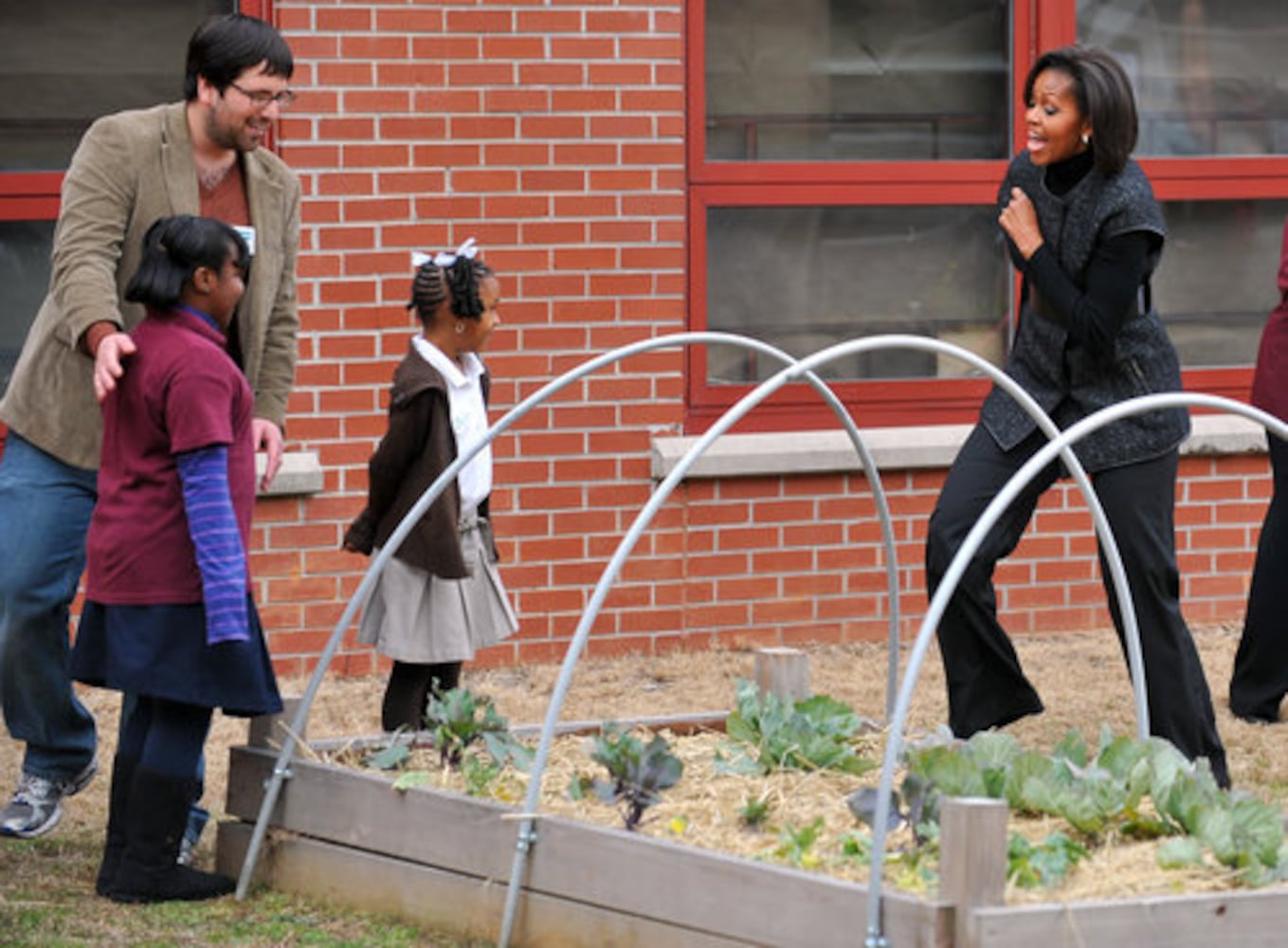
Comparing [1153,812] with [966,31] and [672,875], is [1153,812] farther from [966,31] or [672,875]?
[966,31]

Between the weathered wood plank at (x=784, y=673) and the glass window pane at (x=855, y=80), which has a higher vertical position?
the glass window pane at (x=855, y=80)

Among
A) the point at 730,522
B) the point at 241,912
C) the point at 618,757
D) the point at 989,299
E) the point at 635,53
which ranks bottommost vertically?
the point at 241,912

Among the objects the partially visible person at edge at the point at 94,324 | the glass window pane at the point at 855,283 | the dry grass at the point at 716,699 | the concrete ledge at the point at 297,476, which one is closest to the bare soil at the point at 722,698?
the dry grass at the point at 716,699

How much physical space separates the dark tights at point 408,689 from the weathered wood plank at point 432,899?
1051 mm

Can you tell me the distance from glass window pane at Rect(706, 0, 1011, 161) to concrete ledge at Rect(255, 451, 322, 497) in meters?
1.61

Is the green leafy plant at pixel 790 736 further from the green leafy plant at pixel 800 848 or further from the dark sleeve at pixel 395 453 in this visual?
the dark sleeve at pixel 395 453

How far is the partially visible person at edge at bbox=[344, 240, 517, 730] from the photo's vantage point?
20.3 ft

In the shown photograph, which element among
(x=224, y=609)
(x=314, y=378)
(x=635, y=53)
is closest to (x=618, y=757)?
(x=224, y=609)

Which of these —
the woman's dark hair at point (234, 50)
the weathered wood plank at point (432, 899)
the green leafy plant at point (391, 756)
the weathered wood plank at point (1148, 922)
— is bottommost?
the weathered wood plank at point (432, 899)

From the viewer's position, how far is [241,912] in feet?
16.6

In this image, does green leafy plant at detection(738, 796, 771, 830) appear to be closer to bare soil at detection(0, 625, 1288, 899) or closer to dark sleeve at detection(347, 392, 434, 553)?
bare soil at detection(0, 625, 1288, 899)

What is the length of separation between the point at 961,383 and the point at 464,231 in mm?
1728

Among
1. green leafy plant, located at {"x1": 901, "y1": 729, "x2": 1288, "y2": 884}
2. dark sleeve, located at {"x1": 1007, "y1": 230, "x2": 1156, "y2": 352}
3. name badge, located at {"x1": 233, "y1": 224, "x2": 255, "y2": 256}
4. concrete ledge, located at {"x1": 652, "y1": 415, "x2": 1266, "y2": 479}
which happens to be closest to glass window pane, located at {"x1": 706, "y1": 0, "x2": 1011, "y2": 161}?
concrete ledge, located at {"x1": 652, "y1": 415, "x2": 1266, "y2": 479}

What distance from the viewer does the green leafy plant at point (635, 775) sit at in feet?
15.7
